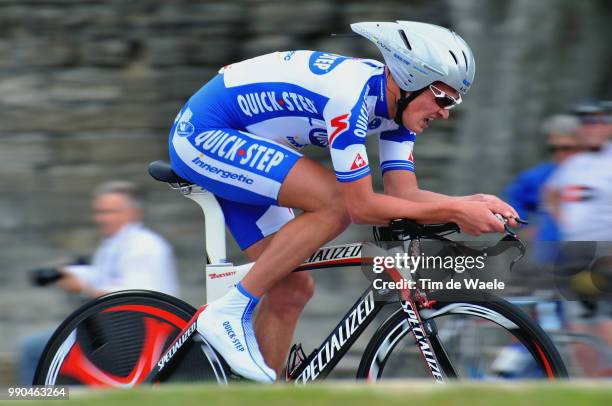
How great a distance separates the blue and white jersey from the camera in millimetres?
4516

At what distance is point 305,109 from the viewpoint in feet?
15.4

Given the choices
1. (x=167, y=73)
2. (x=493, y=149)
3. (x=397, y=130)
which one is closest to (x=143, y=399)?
(x=397, y=130)

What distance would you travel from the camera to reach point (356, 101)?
452 centimetres

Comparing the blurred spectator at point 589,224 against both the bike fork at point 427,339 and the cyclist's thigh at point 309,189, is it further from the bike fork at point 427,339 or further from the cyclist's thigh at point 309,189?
the cyclist's thigh at point 309,189

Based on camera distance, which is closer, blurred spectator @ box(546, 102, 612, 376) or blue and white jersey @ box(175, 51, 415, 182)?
blue and white jersey @ box(175, 51, 415, 182)

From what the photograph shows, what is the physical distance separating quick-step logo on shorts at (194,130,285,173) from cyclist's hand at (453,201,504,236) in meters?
0.76

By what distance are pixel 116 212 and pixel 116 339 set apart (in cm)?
131

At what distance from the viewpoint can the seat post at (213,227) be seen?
4891mm

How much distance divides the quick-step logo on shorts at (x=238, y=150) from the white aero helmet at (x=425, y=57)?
0.58 m

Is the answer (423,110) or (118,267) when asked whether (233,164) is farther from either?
(118,267)

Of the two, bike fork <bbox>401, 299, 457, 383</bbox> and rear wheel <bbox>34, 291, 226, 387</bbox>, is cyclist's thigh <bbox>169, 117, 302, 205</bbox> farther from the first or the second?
bike fork <bbox>401, 299, 457, 383</bbox>

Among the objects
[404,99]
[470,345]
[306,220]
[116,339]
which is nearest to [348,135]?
[404,99]

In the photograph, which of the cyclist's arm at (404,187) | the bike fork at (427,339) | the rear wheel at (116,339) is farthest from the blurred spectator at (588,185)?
the rear wheel at (116,339)
